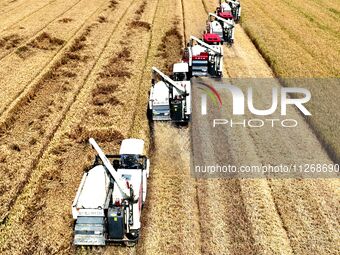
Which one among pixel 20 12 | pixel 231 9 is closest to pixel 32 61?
pixel 20 12

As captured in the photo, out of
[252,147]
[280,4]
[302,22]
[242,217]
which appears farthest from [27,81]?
[280,4]

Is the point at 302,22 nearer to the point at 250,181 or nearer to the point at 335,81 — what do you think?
the point at 335,81

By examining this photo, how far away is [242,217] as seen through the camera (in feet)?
51.3

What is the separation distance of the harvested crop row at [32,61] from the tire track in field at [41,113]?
72 centimetres

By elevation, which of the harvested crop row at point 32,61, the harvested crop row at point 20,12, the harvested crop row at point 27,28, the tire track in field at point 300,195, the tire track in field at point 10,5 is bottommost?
the tire track in field at point 300,195

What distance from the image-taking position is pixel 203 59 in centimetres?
2653

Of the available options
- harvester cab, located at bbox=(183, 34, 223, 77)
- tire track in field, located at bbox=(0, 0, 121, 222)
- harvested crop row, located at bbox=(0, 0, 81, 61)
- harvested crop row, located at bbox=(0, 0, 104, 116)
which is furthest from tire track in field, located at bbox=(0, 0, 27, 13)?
harvester cab, located at bbox=(183, 34, 223, 77)

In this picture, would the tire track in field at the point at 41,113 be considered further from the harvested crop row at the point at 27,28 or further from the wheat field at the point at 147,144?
the harvested crop row at the point at 27,28

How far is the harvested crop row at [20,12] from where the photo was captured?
38.7m

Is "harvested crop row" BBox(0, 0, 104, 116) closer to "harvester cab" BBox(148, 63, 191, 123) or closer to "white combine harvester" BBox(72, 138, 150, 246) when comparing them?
"harvester cab" BBox(148, 63, 191, 123)

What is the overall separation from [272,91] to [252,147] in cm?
738

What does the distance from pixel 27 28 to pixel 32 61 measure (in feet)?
29.1

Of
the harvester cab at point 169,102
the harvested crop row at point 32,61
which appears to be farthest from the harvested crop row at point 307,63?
the harvested crop row at point 32,61

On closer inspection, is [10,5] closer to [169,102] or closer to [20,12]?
[20,12]
